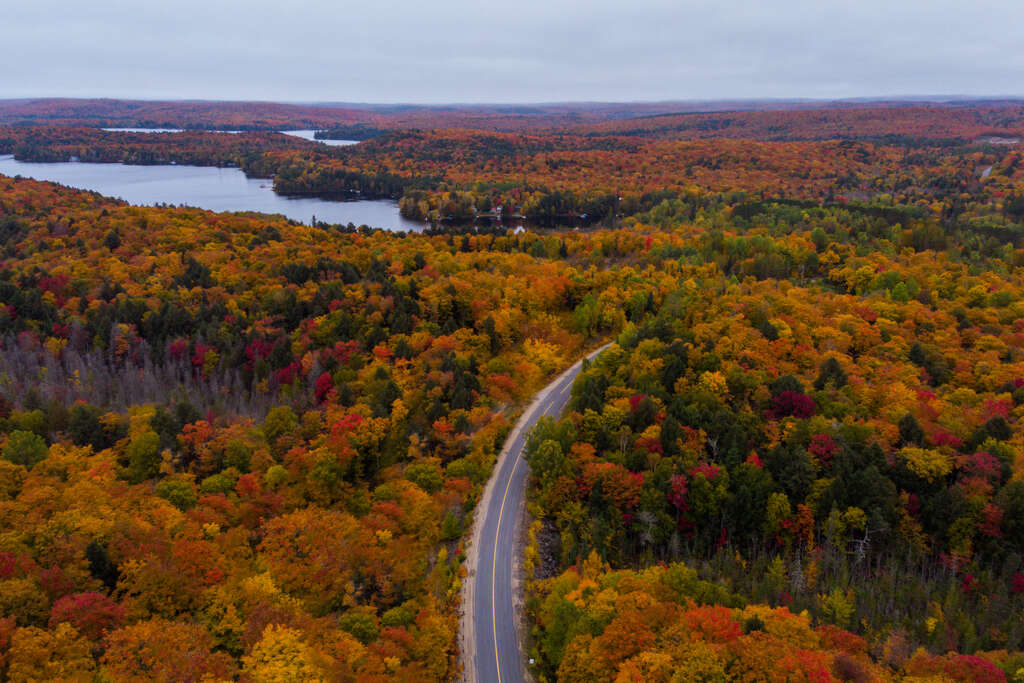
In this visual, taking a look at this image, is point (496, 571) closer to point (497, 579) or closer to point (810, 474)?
point (497, 579)

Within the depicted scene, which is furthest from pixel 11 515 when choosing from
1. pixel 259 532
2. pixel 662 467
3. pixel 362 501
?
pixel 662 467

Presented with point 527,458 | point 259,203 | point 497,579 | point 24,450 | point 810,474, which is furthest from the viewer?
point 259,203

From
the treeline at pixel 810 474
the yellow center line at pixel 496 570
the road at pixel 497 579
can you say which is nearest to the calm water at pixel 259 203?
the treeline at pixel 810 474

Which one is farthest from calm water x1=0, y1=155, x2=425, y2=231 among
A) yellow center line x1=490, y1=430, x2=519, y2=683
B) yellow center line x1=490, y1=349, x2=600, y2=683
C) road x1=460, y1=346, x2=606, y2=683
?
yellow center line x1=490, y1=430, x2=519, y2=683

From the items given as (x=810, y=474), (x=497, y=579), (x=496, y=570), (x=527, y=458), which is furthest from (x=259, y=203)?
(x=810, y=474)

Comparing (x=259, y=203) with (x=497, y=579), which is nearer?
(x=497, y=579)

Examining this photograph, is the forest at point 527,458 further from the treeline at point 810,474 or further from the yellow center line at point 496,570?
the yellow center line at point 496,570
